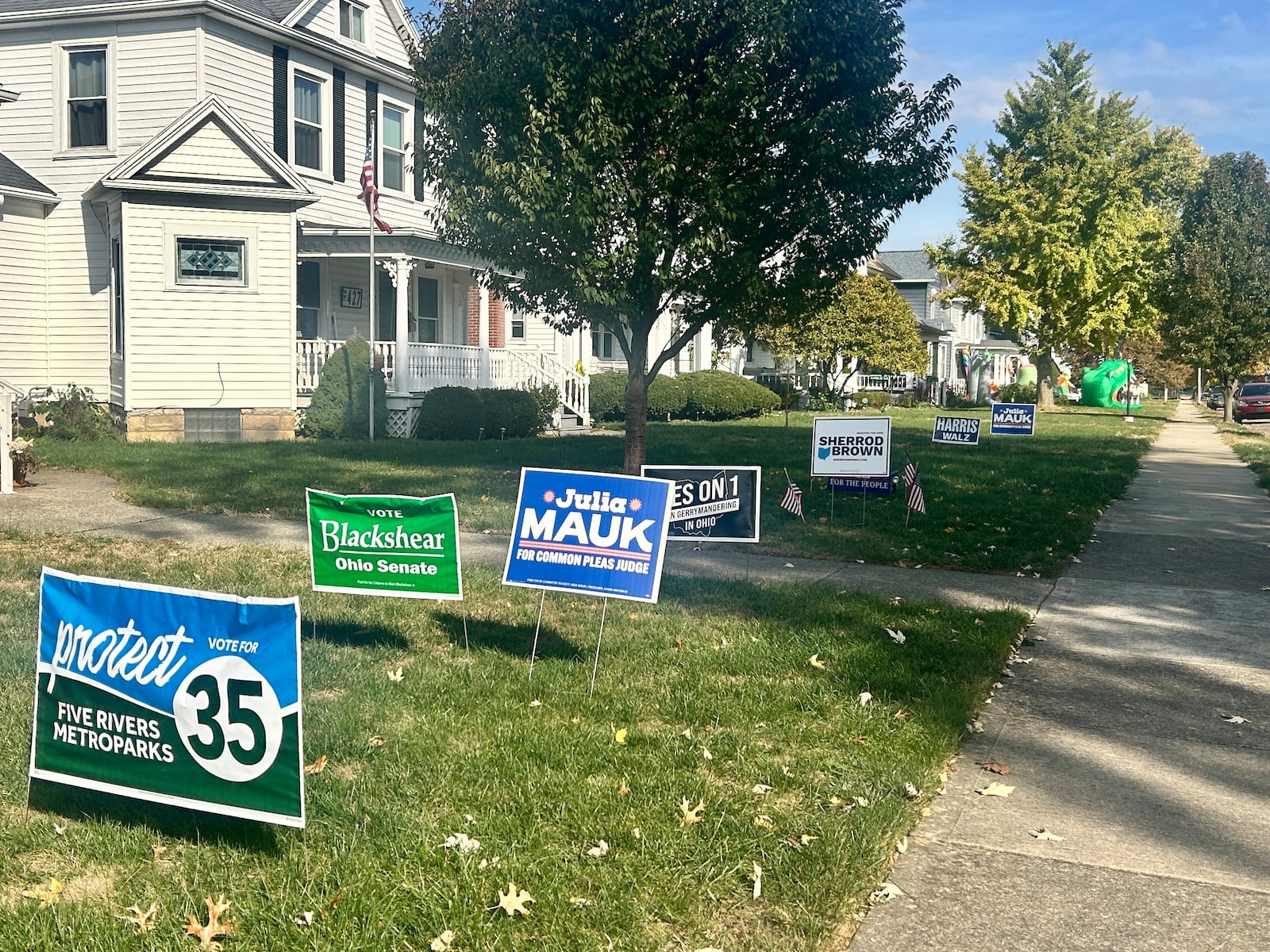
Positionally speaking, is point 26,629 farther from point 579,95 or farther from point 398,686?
point 579,95

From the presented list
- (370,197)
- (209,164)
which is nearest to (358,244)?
(370,197)

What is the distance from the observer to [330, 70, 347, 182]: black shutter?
23359 mm

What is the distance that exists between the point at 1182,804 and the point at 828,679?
194 cm

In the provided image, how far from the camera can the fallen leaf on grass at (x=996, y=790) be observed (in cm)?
492

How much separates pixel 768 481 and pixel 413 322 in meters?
12.3

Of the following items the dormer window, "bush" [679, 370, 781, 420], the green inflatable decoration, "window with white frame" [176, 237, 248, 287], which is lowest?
"bush" [679, 370, 781, 420]

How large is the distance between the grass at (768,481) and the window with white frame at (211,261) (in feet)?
10.8

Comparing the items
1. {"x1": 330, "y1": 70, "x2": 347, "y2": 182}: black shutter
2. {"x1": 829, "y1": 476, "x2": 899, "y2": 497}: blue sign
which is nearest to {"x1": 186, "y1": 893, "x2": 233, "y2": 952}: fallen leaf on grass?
{"x1": 829, "y1": 476, "x2": 899, "y2": 497}: blue sign

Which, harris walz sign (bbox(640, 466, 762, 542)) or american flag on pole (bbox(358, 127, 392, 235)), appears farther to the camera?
american flag on pole (bbox(358, 127, 392, 235))

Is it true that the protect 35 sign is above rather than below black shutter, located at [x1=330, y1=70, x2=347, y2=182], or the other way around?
below

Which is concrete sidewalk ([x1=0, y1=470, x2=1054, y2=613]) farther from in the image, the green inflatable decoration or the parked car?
the green inflatable decoration

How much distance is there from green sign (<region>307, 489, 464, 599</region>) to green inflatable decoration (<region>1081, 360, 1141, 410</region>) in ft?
199

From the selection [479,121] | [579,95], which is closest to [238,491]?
[479,121]

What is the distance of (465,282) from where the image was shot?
2673 centimetres
